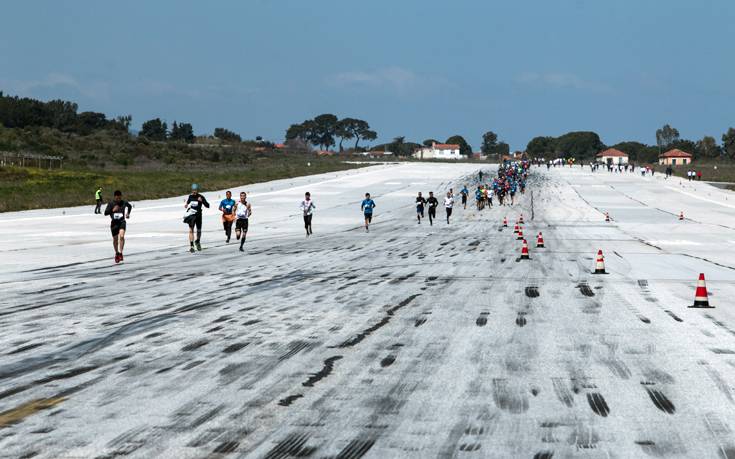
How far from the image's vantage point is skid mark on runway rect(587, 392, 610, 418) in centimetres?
748

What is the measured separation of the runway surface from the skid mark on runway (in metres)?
0.02

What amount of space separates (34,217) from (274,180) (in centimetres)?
4727

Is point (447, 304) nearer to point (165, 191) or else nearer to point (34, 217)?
point (34, 217)

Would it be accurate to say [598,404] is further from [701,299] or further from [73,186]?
[73,186]

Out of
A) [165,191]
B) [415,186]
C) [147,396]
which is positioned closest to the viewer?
[147,396]

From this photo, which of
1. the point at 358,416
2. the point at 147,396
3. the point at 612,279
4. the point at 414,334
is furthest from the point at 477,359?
the point at 612,279

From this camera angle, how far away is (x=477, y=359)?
9727mm

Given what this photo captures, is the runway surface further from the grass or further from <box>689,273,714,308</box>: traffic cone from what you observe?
the grass

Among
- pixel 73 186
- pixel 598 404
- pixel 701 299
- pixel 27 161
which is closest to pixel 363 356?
pixel 598 404

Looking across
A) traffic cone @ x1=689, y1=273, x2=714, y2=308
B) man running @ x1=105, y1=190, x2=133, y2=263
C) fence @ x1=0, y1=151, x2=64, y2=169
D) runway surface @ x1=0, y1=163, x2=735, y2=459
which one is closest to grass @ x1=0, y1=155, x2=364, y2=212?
fence @ x1=0, y1=151, x2=64, y2=169

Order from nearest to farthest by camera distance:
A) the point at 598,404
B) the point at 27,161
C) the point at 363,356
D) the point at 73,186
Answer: the point at 598,404, the point at 363,356, the point at 73,186, the point at 27,161

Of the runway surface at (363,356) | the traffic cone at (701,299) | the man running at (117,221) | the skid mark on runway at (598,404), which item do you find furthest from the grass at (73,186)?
the skid mark on runway at (598,404)

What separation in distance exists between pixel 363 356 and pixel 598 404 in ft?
9.67

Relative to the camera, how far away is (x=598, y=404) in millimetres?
7750
